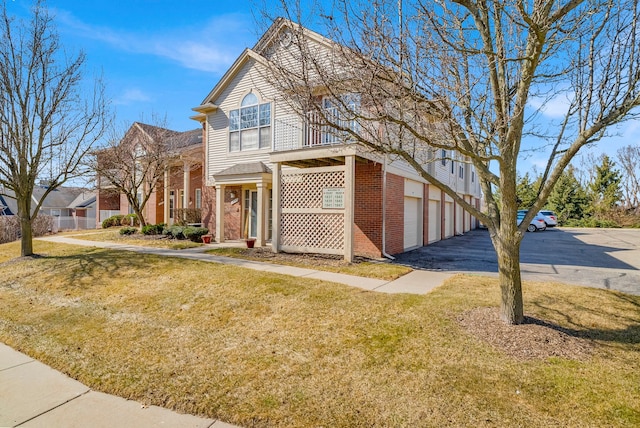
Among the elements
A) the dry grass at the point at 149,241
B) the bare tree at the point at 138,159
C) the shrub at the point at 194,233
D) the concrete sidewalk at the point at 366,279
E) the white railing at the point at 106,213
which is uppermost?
the bare tree at the point at 138,159

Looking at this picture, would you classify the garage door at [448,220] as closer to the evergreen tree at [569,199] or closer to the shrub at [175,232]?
the shrub at [175,232]

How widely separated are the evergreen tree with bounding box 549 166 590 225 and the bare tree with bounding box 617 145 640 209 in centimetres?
440

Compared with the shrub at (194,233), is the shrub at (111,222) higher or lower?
higher

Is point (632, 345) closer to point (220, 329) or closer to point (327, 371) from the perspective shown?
point (327, 371)

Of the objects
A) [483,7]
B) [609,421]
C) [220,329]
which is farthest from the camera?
[220,329]

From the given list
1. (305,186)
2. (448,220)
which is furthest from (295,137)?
(448,220)

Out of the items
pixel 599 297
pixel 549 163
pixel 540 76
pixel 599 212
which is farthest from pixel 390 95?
pixel 599 212

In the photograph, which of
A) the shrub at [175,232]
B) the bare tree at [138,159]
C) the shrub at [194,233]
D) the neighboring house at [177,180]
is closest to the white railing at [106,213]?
the neighboring house at [177,180]

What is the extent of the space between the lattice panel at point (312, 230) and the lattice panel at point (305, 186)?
41 cm

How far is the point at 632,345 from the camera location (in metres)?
4.52

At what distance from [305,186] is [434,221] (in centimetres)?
927

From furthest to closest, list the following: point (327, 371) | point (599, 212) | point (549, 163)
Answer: point (599, 212) → point (549, 163) → point (327, 371)

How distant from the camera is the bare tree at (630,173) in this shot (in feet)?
118

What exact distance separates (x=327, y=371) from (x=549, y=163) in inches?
171
